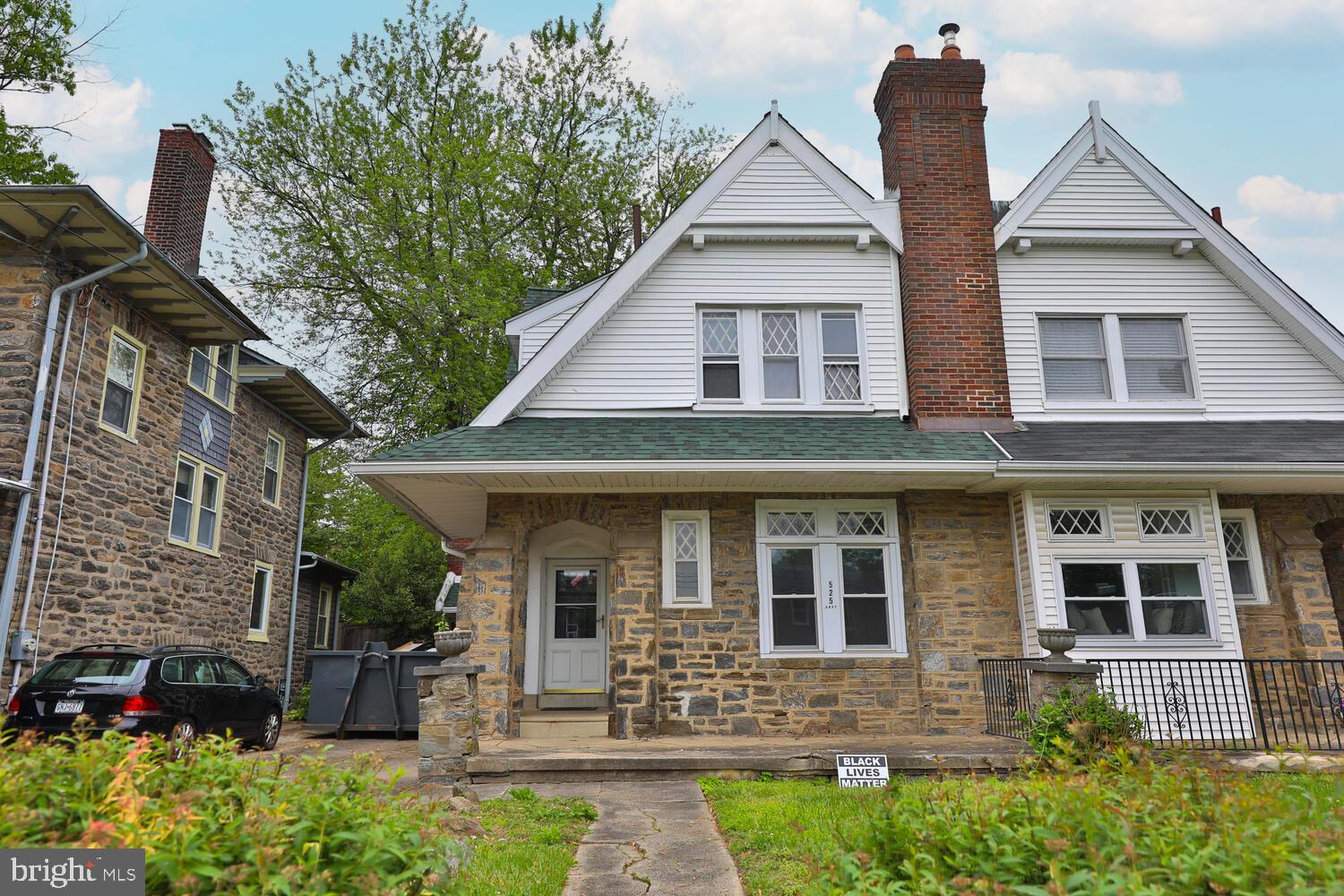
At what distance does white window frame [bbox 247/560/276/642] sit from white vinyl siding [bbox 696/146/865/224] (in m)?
12.3

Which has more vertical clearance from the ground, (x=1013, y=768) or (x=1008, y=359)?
(x=1008, y=359)

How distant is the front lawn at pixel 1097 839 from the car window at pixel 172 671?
29.8 feet

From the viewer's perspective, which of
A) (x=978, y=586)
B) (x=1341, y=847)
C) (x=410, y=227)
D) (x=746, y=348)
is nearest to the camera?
(x=1341, y=847)

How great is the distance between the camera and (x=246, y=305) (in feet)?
69.8

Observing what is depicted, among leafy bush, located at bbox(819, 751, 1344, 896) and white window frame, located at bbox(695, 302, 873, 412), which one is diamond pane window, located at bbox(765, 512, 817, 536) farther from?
leafy bush, located at bbox(819, 751, 1344, 896)

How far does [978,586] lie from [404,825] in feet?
27.9

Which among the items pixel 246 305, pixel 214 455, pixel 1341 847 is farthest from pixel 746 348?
pixel 246 305

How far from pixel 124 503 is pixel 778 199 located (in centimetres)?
1055

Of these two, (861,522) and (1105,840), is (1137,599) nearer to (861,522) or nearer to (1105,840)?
(861,522)

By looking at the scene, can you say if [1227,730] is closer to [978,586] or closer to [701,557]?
[978,586]

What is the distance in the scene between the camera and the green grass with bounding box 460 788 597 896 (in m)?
4.35

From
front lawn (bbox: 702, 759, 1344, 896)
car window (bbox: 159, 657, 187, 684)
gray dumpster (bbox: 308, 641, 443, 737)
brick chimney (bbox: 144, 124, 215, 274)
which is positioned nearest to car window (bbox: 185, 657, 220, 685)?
car window (bbox: 159, 657, 187, 684)

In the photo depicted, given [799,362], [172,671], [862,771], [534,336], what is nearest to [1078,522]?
[799,362]

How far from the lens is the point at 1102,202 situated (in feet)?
37.9
